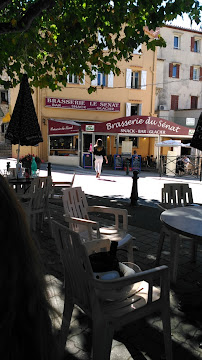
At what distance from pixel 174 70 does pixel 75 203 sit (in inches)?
1223

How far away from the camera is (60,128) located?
20547 mm

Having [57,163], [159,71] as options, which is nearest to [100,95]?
[57,163]

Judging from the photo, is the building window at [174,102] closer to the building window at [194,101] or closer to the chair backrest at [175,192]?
the building window at [194,101]

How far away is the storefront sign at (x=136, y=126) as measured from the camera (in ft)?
59.6

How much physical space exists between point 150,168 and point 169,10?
15.9m

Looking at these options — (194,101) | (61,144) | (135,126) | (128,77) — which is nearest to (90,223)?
(135,126)

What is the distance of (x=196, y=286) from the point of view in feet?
11.5

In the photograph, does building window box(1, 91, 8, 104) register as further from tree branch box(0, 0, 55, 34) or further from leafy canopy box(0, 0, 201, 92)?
tree branch box(0, 0, 55, 34)

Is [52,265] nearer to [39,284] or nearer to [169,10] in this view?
[39,284]

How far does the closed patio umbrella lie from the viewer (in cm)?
668

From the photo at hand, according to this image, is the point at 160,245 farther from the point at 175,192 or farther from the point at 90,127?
the point at 90,127

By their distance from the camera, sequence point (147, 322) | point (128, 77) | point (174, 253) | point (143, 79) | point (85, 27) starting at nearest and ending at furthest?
1. point (147, 322)
2. point (174, 253)
3. point (85, 27)
4. point (128, 77)
5. point (143, 79)

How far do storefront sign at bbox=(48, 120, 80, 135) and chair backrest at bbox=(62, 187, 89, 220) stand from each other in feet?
49.3

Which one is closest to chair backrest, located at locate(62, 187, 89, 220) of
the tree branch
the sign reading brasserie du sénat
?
the tree branch
